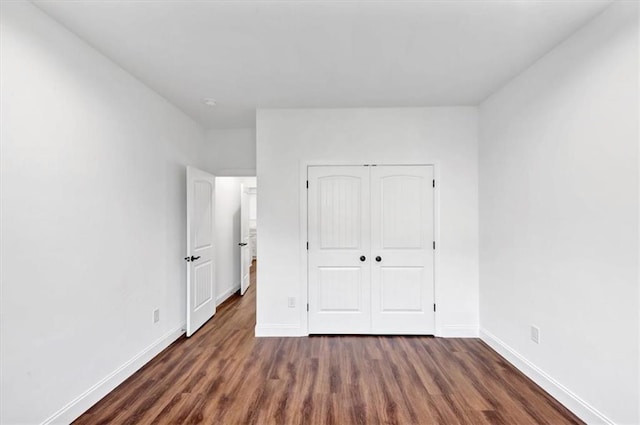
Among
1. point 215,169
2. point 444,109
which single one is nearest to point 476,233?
point 444,109

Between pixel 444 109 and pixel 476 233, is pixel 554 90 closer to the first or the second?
pixel 444 109

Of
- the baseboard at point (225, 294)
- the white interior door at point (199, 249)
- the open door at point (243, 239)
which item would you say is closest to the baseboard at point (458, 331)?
the white interior door at point (199, 249)

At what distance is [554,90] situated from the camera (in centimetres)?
225

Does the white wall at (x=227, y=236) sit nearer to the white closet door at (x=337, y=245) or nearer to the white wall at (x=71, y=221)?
the white wall at (x=71, y=221)

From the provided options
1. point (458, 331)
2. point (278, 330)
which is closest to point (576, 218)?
point (458, 331)

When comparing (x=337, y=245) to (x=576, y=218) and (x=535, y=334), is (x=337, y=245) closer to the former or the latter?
(x=535, y=334)

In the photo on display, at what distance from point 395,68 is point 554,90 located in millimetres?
1214

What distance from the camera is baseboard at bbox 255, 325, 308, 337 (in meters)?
3.35

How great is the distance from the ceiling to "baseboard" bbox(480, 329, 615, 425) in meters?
2.53

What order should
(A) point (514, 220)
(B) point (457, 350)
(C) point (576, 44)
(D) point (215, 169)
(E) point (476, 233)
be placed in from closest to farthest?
(C) point (576, 44)
(A) point (514, 220)
(B) point (457, 350)
(E) point (476, 233)
(D) point (215, 169)

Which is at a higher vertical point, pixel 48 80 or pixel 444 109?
pixel 444 109

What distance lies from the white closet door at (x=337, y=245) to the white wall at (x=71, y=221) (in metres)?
1.64

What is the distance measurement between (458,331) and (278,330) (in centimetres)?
204

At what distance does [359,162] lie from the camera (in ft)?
11.2
